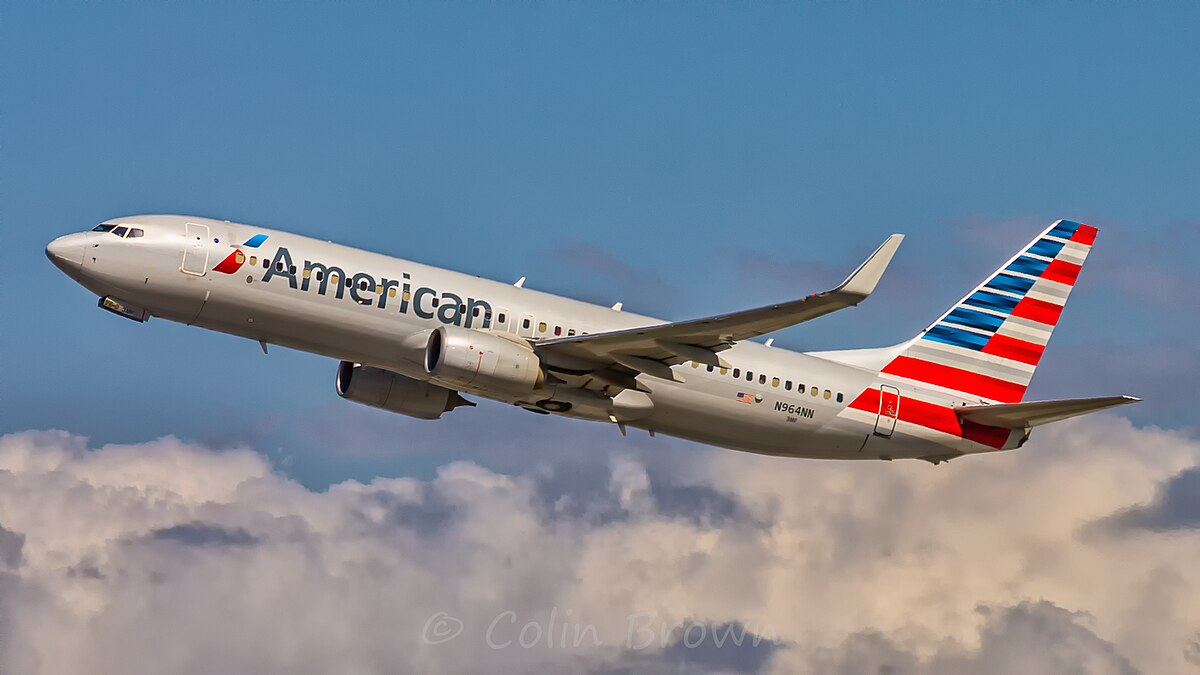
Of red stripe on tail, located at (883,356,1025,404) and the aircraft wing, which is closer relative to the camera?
the aircraft wing

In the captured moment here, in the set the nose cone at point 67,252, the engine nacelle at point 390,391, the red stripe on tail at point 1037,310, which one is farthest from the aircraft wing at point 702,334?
the red stripe on tail at point 1037,310

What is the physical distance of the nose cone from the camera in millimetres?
40719

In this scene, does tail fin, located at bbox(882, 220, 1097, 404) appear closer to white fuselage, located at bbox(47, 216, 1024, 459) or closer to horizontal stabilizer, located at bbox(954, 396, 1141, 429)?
horizontal stabilizer, located at bbox(954, 396, 1141, 429)

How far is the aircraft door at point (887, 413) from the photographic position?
46906mm

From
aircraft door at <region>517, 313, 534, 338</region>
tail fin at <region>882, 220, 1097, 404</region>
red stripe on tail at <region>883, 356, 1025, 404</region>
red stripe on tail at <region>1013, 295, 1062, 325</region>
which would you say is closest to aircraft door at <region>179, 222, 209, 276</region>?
aircraft door at <region>517, 313, 534, 338</region>

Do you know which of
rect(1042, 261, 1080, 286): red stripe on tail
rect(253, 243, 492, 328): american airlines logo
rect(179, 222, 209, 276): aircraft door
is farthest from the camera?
A: rect(1042, 261, 1080, 286): red stripe on tail

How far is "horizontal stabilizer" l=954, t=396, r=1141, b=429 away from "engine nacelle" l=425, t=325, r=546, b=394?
15.1 m

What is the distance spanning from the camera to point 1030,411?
4566 centimetres

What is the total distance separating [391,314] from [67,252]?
29.8 ft

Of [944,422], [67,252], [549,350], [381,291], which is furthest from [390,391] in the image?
[944,422]

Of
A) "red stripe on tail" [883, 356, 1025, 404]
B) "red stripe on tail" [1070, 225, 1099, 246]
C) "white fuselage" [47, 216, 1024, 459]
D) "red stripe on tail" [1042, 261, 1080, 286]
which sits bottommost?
"white fuselage" [47, 216, 1024, 459]

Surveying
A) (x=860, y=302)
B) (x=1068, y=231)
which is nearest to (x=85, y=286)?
(x=860, y=302)

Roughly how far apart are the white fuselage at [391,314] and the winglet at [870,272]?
8.93 metres

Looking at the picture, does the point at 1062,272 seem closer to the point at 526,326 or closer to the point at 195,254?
the point at 526,326
